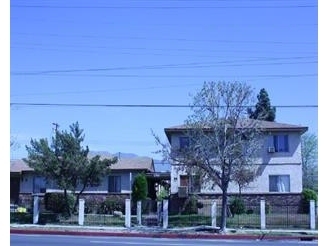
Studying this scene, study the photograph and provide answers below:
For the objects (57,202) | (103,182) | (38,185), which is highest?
(103,182)

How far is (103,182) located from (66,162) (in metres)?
11.2

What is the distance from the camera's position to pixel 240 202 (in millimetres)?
33938

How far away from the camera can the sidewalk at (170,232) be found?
76.3 ft

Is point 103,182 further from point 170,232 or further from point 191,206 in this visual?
point 170,232

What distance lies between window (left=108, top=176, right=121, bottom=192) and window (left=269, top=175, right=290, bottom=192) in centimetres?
1191

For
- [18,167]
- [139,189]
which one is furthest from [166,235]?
[18,167]

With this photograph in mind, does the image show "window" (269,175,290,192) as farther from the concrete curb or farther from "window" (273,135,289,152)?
the concrete curb

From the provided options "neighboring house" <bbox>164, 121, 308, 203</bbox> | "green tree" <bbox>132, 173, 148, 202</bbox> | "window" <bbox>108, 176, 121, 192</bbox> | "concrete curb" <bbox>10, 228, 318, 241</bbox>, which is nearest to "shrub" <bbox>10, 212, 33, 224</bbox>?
"concrete curb" <bbox>10, 228, 318, 241</bbox>

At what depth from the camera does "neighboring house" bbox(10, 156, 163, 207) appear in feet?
135

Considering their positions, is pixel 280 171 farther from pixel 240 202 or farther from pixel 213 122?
pixel 213 122

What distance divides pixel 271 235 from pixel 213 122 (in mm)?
6116

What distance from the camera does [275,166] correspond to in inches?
1449

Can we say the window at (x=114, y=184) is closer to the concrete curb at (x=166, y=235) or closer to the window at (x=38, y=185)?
the window at (x=38, y=185)
